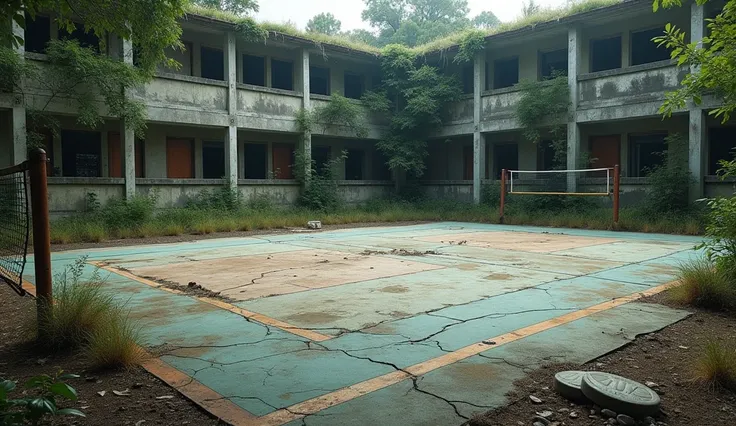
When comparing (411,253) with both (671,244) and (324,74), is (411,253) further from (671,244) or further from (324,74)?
(324,74)

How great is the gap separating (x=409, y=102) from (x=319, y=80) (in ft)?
13.2

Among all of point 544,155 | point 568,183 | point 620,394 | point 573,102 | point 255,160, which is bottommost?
point 620,394

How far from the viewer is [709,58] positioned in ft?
16.0

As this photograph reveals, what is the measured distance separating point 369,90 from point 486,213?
7.94 m

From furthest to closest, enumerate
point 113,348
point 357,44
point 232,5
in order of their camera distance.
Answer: point 232,5
point 357,44
point 113,348

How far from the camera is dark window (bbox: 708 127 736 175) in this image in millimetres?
16906

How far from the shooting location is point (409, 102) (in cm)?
2219

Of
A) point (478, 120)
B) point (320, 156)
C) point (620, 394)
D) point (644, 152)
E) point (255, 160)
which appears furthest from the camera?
point (320, 156)

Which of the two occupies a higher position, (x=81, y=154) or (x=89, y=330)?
(x=81, y=154)

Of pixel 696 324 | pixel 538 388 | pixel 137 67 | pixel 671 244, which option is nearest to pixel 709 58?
pixel 696 324

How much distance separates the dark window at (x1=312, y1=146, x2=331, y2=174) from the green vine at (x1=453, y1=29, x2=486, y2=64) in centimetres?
674

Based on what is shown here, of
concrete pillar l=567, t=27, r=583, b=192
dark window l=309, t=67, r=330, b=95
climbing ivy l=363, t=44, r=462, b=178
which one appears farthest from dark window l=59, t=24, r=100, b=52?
concrete pillar l=567, t=27, r=583, b=192

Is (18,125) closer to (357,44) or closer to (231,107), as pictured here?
(231,107)

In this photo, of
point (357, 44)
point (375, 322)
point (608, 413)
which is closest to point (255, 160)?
point (357, 44)
